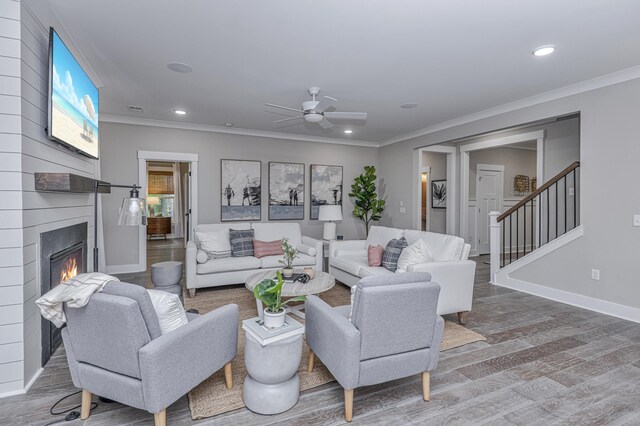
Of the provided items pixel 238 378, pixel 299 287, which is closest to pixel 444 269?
pixel 299 287

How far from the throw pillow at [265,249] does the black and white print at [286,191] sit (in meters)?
1.43

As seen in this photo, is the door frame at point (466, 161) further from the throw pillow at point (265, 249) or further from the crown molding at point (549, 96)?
the throw pillow at point (265, 249)

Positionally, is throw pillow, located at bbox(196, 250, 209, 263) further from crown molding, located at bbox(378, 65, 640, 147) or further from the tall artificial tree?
→ crown molding, located at bbox(378, 65, 640, 147)

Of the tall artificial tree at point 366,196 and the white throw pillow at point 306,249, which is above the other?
the tall artificial tree at point 366,196

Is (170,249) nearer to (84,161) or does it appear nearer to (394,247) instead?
(84,161)

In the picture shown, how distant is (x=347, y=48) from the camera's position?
2969 millimetres

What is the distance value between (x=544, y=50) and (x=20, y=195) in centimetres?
421

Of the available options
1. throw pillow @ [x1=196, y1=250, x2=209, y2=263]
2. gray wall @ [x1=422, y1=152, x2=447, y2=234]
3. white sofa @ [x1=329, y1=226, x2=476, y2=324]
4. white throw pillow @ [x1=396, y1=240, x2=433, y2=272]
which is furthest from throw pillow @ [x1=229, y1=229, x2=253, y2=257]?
gray wall @ [x1=422, y1=152, x2=447, y2=234]

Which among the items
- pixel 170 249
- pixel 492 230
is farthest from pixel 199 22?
pixel 170 249

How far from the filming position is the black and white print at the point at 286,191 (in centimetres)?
634

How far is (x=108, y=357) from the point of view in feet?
5.52

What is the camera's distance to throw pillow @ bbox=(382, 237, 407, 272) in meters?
3.80

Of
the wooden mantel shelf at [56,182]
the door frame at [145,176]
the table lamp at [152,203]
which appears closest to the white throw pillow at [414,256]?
the wooden mantel shelf at [56,182]

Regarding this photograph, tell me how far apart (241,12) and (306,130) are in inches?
146
